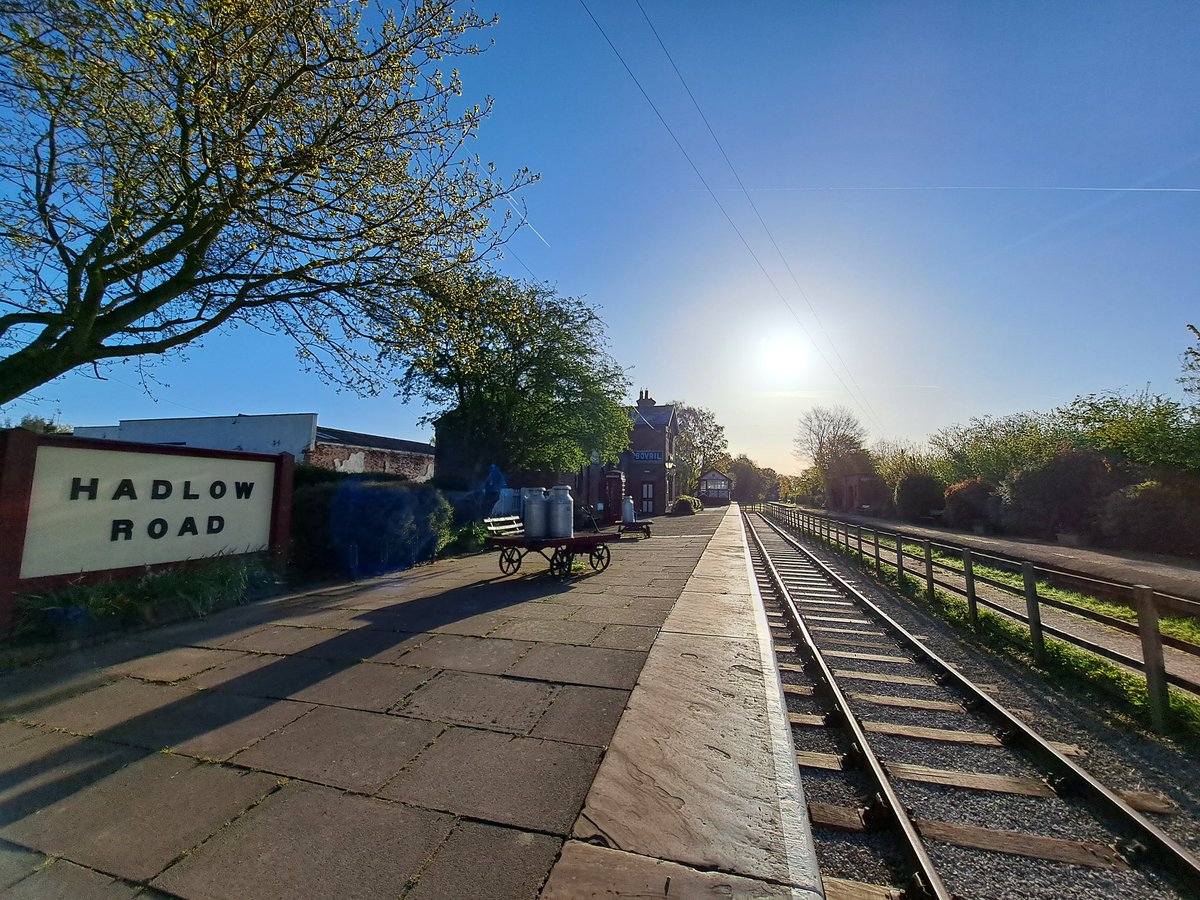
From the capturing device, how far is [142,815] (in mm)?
2562

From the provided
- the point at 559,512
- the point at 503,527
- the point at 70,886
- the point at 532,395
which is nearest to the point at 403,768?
the point at 70,886

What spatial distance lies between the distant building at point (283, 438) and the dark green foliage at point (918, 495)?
1122 inches

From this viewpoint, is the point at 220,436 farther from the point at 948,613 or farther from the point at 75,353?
the point at 948,613

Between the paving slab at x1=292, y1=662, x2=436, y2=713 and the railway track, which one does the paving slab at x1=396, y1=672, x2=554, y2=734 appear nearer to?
the paving slab at x1=292, y1=662, x2=436, y2=713

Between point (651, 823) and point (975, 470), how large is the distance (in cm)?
3311

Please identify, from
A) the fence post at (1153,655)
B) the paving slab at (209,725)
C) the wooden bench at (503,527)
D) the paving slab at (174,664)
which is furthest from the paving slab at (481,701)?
the wooden bench at (503,527)

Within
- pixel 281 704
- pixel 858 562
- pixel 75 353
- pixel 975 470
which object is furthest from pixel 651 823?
pixel 975 470

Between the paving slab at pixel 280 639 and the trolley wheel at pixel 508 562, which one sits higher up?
the trolley wheel at pixel 508 562

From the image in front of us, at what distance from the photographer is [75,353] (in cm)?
647

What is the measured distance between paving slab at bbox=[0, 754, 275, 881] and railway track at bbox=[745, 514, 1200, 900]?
2978 millimetres

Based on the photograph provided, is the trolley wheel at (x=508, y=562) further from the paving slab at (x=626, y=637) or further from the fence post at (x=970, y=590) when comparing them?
the fence post at (x=970, y=590)

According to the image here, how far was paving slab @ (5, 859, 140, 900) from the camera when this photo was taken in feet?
6.75

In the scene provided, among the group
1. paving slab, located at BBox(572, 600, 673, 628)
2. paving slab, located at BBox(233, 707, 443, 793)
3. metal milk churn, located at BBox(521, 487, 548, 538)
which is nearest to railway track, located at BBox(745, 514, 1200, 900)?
paving slab, located at BBox(572, 600, 673, 628)

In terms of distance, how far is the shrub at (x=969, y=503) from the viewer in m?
24.1
